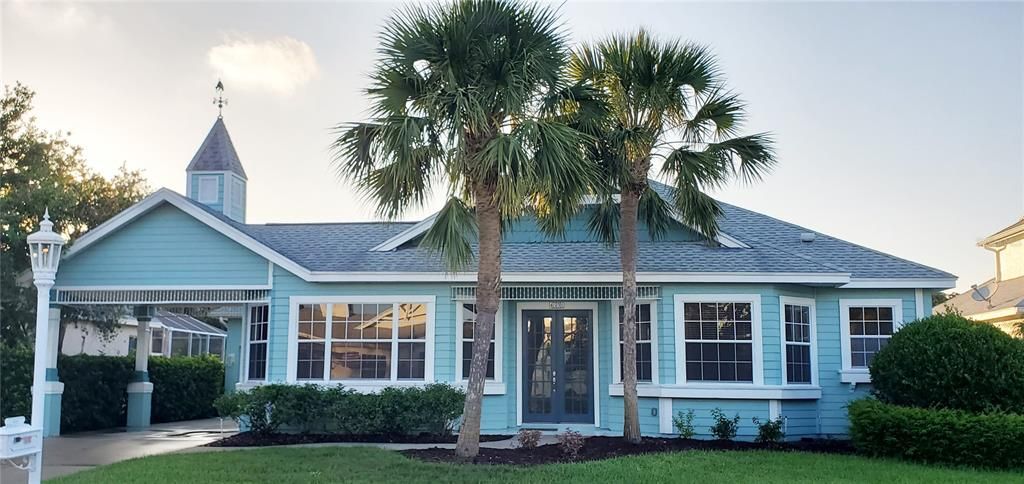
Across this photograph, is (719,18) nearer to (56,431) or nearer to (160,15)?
(160,15)

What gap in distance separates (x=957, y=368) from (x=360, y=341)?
395 inches

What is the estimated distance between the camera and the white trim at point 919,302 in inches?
640

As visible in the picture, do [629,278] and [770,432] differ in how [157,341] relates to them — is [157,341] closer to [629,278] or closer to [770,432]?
[629,278]

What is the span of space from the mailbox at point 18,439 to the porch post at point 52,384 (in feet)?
26.2

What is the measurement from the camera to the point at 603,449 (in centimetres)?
1291

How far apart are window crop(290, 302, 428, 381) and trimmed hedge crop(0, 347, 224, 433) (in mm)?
5478

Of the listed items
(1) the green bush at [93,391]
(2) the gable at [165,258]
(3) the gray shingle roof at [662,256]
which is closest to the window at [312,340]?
(3) the gray shingle roof at [662,256]

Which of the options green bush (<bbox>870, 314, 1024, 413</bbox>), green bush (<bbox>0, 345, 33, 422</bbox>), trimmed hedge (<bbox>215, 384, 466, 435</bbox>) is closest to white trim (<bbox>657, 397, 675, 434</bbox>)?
trimmed hedge (<bbox>215, 384, 466, 435</bbox>)

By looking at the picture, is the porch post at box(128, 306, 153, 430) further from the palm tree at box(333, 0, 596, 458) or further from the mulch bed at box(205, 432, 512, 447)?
the palm tree at box(333, 0, 596, 458)

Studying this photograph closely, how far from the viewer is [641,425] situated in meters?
15.4

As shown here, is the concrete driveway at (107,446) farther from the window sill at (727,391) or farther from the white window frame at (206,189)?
the window sill at (727,391)

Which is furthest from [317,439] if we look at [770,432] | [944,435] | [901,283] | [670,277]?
[901,283]

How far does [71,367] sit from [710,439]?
42.8ft

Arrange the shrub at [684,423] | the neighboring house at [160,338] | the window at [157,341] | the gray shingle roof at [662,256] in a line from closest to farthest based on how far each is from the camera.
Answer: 1. the shrub at [684,423]
2. the gray shingle roof at [662,256]
3. the neighboring house at [160,338]
4. the window at [157,341]
